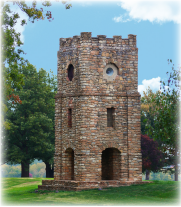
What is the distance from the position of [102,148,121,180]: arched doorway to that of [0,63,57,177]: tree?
35.5 ft

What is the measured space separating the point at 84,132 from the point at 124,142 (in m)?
2.95

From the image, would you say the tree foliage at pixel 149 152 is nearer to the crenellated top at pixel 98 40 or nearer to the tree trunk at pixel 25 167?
the tree trunk at pixel 25 167

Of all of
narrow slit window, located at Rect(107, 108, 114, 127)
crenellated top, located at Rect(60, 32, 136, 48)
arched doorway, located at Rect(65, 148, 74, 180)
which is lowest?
arched doorway, located at Rect(65, 148, 74, 180)

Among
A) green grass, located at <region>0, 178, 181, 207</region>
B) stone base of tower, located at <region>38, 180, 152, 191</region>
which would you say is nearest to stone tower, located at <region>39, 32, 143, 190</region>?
stone base of tower, located at <region>38, 180, 152, 191</region>

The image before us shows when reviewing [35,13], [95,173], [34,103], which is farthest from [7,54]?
[34,103]

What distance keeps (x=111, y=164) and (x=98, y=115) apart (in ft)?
13.0

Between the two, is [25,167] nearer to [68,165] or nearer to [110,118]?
[68,165]

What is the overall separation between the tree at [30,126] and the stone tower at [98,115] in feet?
34.4

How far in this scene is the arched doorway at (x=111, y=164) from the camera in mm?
26406

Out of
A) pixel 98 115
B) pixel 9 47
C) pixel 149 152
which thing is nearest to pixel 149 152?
pixel 149 152

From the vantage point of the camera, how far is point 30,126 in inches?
1460

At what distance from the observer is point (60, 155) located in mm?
27344

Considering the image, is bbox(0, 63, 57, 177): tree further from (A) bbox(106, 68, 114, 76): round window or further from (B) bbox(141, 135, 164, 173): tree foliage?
(A) bbox(106, 68, 114, 76): round window

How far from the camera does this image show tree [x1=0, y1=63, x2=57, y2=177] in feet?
123
